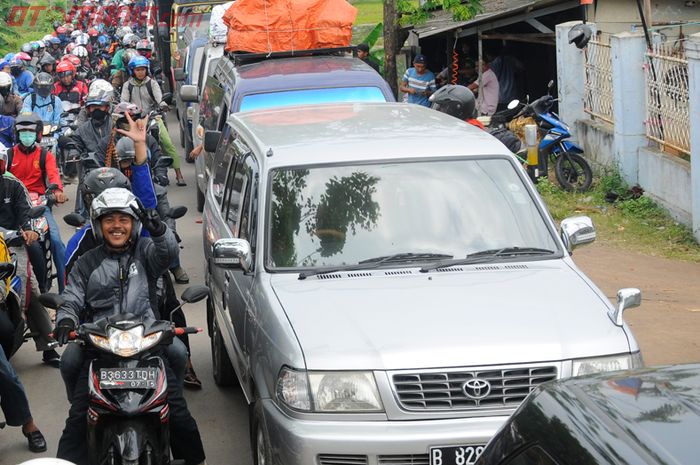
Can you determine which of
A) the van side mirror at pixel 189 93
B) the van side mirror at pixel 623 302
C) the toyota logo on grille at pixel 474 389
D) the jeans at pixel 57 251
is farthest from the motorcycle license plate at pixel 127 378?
the van side mirror at pixel 189 93

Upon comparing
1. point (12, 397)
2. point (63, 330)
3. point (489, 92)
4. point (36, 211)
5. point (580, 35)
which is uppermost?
point (63, 330)

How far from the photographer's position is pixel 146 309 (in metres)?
6.71

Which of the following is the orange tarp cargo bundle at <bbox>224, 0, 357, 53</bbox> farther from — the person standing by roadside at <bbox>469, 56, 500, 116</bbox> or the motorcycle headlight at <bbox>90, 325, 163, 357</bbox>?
the motorcycle headlight at <bbox>90, 325, 163, 357</bbox>

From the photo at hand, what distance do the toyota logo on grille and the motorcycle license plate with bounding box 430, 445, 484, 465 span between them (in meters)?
0.22

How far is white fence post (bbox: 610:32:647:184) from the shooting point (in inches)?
583

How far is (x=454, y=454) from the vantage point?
17.4ft

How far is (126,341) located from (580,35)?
1139 centimetres

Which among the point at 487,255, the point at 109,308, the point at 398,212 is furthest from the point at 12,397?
the point at 487,255

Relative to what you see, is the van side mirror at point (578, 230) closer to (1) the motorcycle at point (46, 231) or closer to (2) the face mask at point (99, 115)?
(1) the motorcycle at point (46, 231)

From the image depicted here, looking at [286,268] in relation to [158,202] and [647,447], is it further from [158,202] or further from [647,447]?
[158,202]

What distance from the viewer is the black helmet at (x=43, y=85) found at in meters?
19.1

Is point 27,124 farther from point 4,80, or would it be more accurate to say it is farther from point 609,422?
point 609,422

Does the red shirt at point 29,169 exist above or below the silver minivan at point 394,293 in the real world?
below

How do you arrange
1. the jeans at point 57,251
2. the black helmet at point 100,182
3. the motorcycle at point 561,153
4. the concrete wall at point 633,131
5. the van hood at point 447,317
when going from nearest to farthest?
the van hood at point 447,317 → the black helmet at point 100,182 → the jeans at point 57,251 → the concrete wall at point 633,131 → the motorcycle at point 561,153
